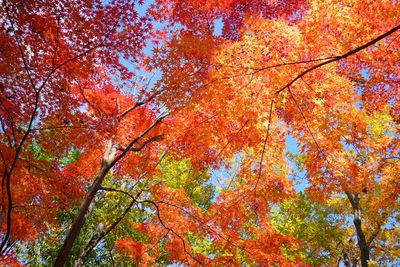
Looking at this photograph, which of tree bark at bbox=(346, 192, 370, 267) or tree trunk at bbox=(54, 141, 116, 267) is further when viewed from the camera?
tree bark at bbox=(346, 192, 370, 267)

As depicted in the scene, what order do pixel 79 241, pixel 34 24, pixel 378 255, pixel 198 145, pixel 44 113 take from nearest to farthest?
pixel 34 24 < pixel 44 113 < pixel 198 145 < pixel 79 241 < pixel 378 255

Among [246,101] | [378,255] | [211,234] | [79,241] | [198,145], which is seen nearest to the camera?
[246,101]

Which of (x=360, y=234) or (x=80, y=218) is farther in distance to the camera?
(x=360, y=234)

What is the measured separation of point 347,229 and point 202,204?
7790 millimetres

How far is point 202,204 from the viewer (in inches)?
719

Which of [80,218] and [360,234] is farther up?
[360,234]

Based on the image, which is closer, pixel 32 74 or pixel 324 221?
pixel 32 74

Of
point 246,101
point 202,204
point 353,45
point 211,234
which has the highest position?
point 202,204

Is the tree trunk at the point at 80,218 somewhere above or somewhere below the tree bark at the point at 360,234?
below

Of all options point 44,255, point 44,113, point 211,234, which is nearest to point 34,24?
point 44,113

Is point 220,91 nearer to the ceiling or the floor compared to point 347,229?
nearer to the floor

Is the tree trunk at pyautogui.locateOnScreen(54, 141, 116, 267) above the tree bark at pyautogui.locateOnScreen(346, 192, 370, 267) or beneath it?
beneath

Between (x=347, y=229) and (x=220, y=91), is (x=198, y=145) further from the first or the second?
(x=347, y=229)

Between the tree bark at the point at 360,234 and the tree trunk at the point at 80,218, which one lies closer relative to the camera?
the tree trunk at the point at 80,218
